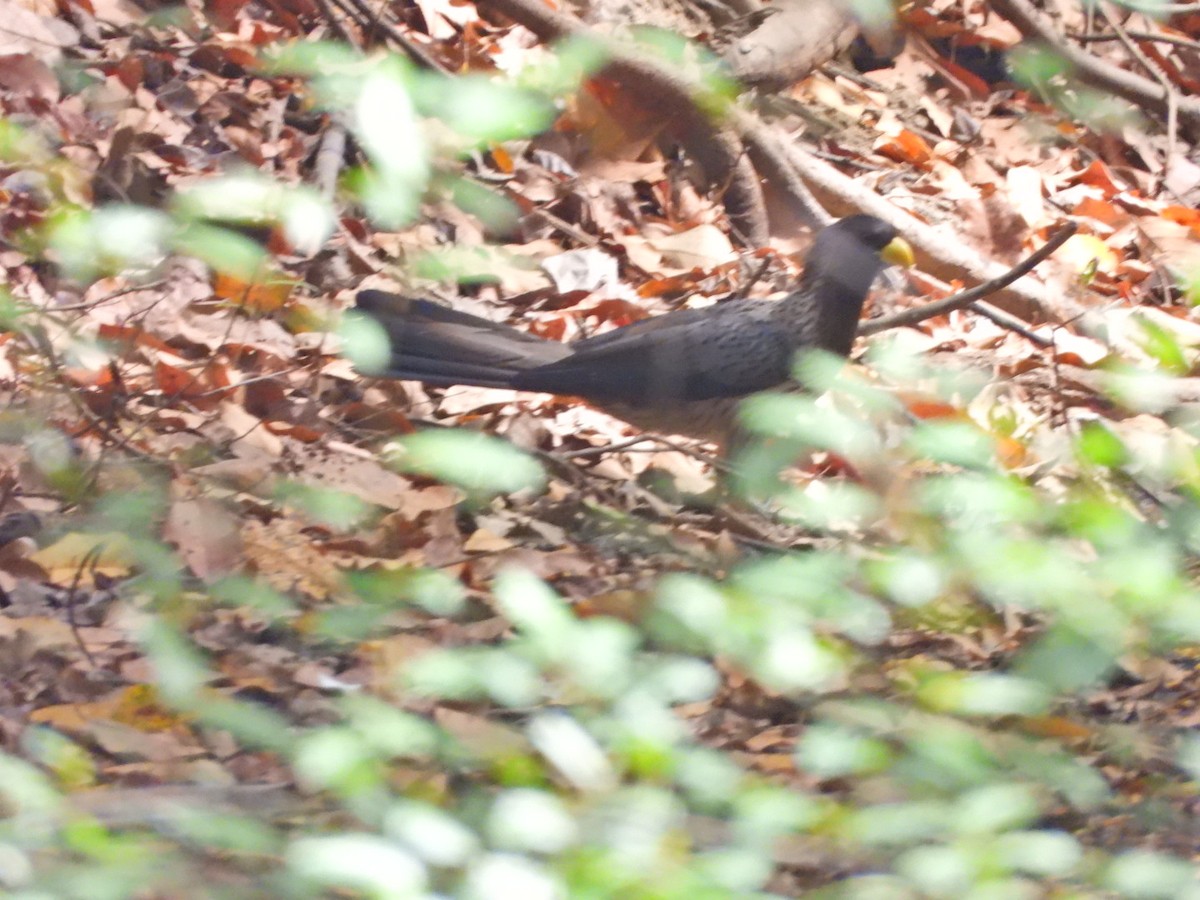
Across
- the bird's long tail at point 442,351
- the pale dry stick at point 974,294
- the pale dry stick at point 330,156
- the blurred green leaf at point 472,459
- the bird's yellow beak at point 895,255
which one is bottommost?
the blurred green leaf at point 472,459

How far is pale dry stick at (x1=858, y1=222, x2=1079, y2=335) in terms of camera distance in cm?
420

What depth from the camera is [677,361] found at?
484cm

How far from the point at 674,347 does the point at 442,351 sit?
0.77 metres

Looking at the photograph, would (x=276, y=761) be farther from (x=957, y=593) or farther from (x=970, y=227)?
(x=970, y=227)

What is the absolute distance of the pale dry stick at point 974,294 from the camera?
4199 mm

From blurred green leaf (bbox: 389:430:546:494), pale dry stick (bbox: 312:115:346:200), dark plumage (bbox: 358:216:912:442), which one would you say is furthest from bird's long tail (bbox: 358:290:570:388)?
blurred green leaf (bbox: 389:430:546:494)

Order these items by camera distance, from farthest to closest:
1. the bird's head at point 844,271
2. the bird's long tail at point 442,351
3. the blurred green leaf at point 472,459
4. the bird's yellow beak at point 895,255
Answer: the bird's yellow beak at point 895,255 < the bird's head at point 844,271 < the bird's long tail at point 442,351 < the blurred green leaf at point 472,459

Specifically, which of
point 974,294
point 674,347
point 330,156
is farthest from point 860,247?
point 330,156

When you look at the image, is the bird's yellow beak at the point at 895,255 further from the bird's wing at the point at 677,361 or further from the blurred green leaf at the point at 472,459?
the blurred green leaf at the point at 472,459

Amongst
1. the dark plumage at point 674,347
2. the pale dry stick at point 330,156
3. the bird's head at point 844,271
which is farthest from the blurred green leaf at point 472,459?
the pale dry stick at point 330,156

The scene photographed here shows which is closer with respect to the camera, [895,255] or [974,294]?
[974,294]

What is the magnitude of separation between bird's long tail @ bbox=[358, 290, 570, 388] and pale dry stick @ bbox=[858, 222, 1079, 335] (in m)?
1.23

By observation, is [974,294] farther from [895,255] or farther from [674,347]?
[674,347]

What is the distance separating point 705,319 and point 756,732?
7.23 ft
